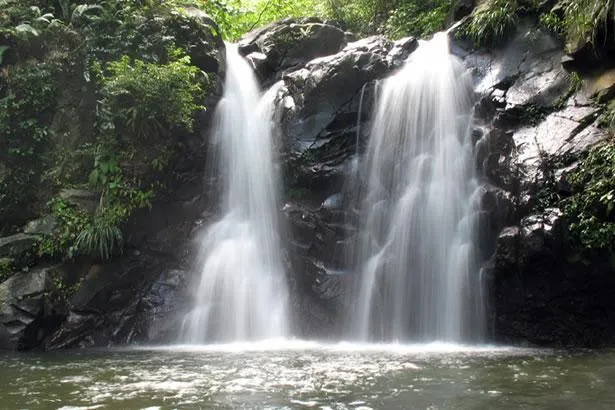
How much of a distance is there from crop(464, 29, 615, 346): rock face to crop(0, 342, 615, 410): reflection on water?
1019 mm

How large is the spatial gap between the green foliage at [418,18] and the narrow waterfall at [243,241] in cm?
569

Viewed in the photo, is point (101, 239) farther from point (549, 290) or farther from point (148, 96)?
point (549, 290)

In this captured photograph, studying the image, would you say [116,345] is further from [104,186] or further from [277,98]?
[277,98]

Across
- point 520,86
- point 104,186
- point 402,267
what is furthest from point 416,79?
point 104,186

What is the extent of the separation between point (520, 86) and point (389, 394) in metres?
8.30

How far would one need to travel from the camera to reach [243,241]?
12570 mm

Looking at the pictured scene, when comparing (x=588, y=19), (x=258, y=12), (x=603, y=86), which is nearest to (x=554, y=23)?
(x=588, y=19)

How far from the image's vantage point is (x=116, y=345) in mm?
11070

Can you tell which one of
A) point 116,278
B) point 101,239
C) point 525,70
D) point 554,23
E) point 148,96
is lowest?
point 116,278

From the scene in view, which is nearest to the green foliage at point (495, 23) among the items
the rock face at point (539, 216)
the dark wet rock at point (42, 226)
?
the rock face at point (539, 216)

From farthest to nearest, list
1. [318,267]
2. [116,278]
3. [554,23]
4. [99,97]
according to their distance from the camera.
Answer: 1. [99,97]
2. [554,23]
3. [116,278]
4. [318,267]

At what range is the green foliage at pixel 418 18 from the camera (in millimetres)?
16922

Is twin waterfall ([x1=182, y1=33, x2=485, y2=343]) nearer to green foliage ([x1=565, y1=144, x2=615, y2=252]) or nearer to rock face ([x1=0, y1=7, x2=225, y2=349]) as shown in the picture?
rock face ([x1=0, y1=7, x2=225, y2=349])

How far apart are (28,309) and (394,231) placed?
7443 millimetres
